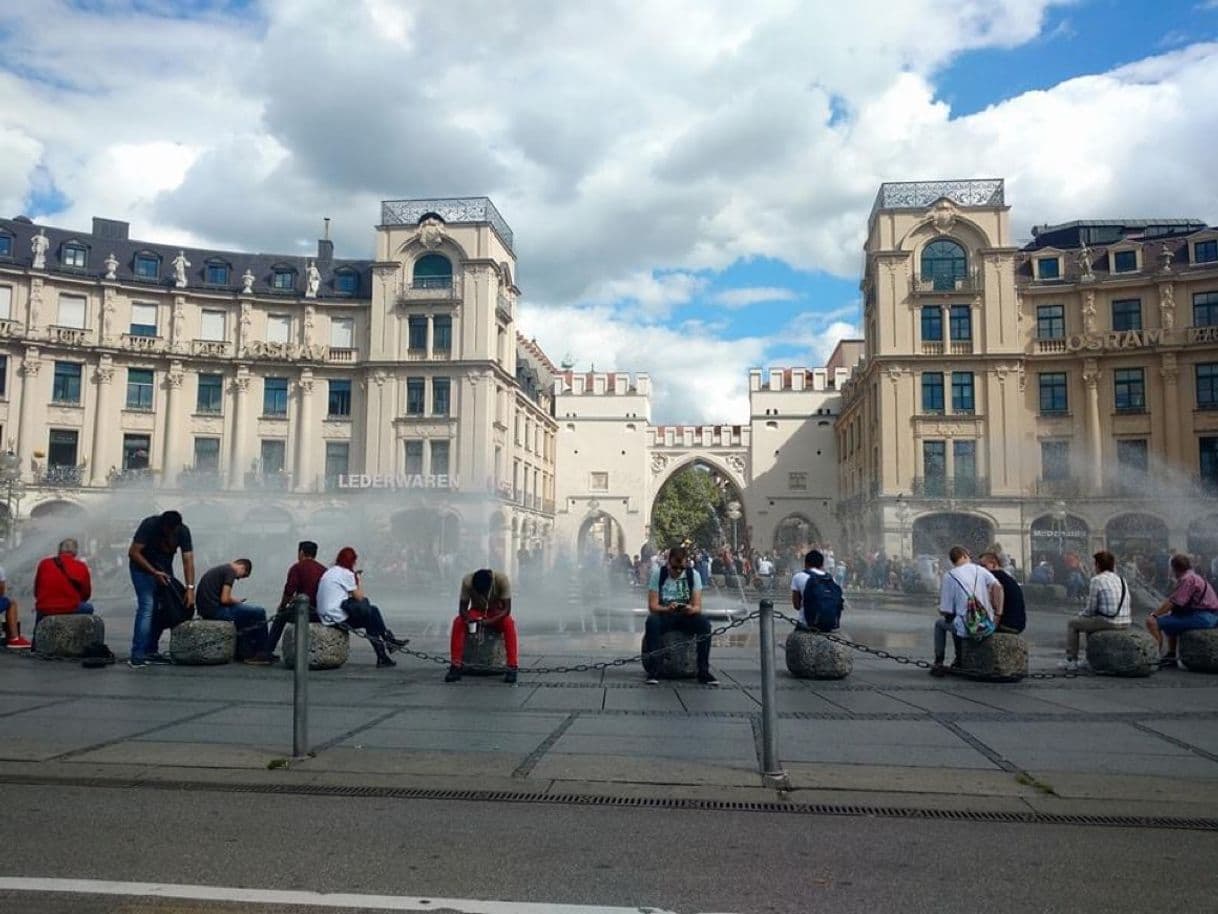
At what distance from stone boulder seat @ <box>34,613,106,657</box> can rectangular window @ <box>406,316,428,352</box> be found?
3806cm

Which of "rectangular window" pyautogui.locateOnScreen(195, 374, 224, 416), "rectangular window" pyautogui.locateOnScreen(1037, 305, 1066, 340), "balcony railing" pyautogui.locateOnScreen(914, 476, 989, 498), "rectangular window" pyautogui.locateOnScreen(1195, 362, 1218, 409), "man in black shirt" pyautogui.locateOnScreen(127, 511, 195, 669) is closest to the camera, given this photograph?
"man in black shirt" pyautogui.locateOnScreen(127, 511, 195, 669)

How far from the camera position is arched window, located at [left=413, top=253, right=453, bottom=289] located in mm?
48688

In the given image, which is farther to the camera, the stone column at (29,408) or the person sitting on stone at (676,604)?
the stone column at (29,408)

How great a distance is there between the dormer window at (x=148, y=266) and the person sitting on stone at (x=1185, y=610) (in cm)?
4822

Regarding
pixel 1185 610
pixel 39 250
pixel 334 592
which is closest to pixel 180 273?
pixel 39 250

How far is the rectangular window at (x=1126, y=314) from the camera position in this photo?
43938 millimetres

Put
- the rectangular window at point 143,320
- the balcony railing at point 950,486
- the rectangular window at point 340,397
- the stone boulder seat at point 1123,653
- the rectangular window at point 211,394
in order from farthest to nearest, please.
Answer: the rectangular window at point 340,397, the rectangular window at point 211,394, the rectangular window at point 143,320, the balcony railing at point 950,486, the stone boulder seat at point 1123,653

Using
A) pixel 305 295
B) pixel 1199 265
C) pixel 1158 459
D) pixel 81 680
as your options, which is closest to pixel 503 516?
pixel 305 295

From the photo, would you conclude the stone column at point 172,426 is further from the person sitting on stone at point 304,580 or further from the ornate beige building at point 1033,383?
the person sitting on stone at point 304,580

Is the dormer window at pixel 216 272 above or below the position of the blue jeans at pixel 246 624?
above

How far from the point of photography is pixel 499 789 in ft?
19.3

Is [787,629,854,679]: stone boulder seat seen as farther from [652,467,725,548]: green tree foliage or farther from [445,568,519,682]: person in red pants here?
[652,467,725,548]: green tree foliage

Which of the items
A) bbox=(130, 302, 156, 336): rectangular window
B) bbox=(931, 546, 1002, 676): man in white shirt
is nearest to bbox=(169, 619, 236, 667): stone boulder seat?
bbox=(931, 546, 1002, 676): man in white shirt

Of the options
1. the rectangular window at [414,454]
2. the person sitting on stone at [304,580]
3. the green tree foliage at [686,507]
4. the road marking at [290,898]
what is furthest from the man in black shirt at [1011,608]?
the green tree foliage at [686,507]
